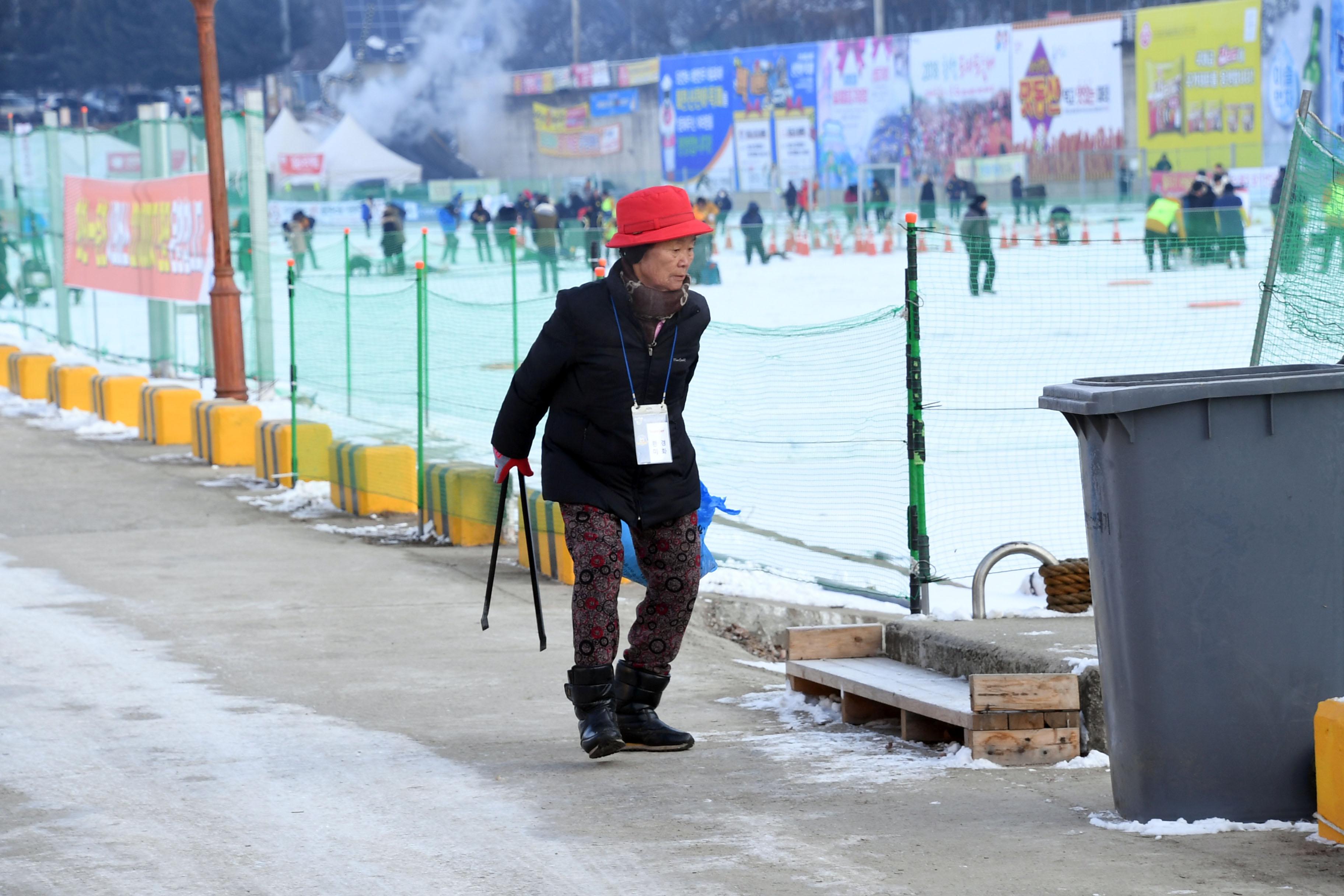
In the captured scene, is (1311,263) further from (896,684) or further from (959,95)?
(959,95)

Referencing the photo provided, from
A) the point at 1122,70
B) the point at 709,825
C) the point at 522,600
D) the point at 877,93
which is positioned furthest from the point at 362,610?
the point at 877,93

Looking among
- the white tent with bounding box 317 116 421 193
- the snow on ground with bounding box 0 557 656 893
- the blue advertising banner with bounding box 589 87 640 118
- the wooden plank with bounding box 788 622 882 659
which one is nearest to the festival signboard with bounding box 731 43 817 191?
the blue advertising banner with bounding box 589 87 640 118

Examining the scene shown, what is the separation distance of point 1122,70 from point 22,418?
47431 millimetres

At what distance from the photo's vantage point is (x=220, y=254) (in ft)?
47.4

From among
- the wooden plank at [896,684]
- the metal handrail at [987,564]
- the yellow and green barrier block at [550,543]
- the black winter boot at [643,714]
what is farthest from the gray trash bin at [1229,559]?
the yellow and green barrier block at [550,543]

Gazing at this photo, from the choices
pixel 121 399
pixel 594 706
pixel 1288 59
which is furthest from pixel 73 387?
pixel 1288 59

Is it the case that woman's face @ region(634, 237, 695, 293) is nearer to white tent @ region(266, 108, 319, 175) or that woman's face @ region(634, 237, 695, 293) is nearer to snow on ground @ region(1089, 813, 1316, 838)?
snow on ground @ region(1089, 813, 1316, 838)

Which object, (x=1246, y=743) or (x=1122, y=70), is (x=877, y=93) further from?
(x=1246, y=743)

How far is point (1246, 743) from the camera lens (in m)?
4.02

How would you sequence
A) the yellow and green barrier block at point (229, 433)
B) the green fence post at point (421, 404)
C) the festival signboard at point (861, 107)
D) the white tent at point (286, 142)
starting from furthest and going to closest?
the white tent at point (286, 142), the festival signboard at point (861, 107), the yellow and green barrier block at point (229, 433), the green fence post at point (421, 404)

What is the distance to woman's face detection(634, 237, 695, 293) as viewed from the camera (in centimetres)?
508

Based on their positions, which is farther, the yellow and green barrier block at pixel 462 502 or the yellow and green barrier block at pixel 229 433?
the yellow and green barrier block at pixel 229 433

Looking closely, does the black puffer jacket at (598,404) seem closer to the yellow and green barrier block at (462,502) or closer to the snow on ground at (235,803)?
the snow on ground at (235,803)

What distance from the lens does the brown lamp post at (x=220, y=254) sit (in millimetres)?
14227
